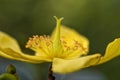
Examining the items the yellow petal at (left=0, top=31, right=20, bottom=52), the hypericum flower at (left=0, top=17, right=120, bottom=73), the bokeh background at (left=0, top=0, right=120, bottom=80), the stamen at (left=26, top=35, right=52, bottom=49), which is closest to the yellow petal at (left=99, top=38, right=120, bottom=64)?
the hypericum flower at (left=0, top=17, right=120, bottom=73)

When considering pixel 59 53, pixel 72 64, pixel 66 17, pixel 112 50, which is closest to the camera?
pixel 72 64

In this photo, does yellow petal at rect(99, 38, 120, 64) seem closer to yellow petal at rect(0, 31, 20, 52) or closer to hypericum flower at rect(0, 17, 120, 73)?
hypericum flower at rect(0, 17, 120, 73)

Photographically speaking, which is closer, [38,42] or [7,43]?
[38,42]

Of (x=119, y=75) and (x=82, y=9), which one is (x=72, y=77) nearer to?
(x=119, y=75)

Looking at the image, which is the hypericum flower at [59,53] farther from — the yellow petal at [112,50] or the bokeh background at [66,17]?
the bokeh background at [66,17]

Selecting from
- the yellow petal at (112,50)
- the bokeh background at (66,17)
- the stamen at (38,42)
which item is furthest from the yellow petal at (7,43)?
the bokeh background at (66,17)

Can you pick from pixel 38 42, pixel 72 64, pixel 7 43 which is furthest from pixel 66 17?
pixel 72 64

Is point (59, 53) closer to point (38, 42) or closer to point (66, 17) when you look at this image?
point (38, 42)

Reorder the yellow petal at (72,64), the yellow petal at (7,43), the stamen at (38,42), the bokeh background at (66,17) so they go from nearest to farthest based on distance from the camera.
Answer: the yellow petal at (72,64)
the stamen at (38,42)
the yellow petal at (7,43)
the bokeh background at (66,17)
